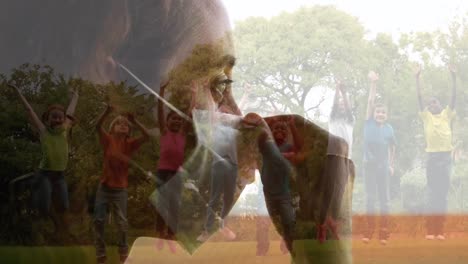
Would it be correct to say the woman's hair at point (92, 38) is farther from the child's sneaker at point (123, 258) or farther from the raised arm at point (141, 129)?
the child's sneaker at point (123, 258)

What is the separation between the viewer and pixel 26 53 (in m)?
2.84

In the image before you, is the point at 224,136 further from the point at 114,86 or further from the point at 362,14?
the point at 362,14

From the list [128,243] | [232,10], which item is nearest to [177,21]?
[232,10]

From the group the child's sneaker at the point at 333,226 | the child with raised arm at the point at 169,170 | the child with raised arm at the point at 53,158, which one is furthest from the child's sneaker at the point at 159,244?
the child's sneaker at the point at 333,226

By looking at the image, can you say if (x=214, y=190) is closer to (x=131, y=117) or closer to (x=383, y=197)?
(x=131, y=117)

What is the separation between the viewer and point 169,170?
112 inches

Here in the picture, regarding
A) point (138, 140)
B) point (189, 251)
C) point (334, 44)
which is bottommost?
point (189, 251)

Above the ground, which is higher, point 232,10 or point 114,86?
point 232,10

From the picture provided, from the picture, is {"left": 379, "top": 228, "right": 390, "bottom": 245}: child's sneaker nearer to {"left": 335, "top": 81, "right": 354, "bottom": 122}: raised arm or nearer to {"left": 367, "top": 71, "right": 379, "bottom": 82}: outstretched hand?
{"left": 335, "top": 81, "right": 354, "bottom": 122}: raised arm

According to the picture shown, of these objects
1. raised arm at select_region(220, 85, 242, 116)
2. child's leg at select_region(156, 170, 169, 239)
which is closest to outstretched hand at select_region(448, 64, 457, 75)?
raised arm at select_region(220, 85, 242, 116)

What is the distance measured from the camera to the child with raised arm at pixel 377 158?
2.96 meters

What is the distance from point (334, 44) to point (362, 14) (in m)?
0.17

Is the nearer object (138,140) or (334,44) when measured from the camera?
(138,140)

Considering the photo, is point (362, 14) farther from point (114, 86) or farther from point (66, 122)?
point (66, 122)
